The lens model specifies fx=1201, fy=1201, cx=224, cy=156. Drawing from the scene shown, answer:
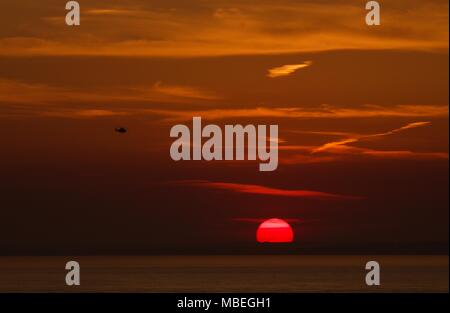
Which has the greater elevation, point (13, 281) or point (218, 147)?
point (13, 281)

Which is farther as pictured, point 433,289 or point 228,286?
point 228,286
